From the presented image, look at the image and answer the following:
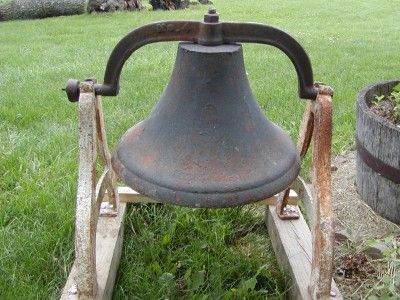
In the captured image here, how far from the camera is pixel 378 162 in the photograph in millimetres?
2885

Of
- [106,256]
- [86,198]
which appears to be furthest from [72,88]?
[106,256]

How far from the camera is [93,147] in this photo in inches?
74.8

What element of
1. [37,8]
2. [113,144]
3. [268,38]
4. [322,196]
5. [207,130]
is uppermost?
[268,38]

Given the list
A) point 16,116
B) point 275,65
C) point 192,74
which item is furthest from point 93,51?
point 192,74

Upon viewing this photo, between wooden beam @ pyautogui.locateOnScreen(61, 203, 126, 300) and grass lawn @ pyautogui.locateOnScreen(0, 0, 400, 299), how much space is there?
0.33 ft

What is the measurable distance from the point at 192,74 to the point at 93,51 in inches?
218

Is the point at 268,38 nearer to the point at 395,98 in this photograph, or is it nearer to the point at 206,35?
the point at 206,35

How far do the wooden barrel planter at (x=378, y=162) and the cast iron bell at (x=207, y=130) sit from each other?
1.23 meters

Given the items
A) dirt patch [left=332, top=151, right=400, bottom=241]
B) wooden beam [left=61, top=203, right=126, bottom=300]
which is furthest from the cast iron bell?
dirt patch [left=332, top=151, right=400, bottom=241]

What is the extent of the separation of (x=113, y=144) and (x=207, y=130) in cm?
204

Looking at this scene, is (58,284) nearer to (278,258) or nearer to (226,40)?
(278,258)

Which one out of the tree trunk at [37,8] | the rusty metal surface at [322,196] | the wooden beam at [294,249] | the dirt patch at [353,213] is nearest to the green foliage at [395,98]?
the dirt patch at [353,213]

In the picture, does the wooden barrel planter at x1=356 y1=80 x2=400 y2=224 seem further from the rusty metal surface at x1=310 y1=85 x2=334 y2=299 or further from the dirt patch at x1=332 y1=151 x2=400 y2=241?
the rusty metal surface at x1=310 y1=85 x2=334 y2=299

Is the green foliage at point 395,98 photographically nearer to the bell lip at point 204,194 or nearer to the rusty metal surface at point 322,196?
the rusty metal surface at point 322,196
